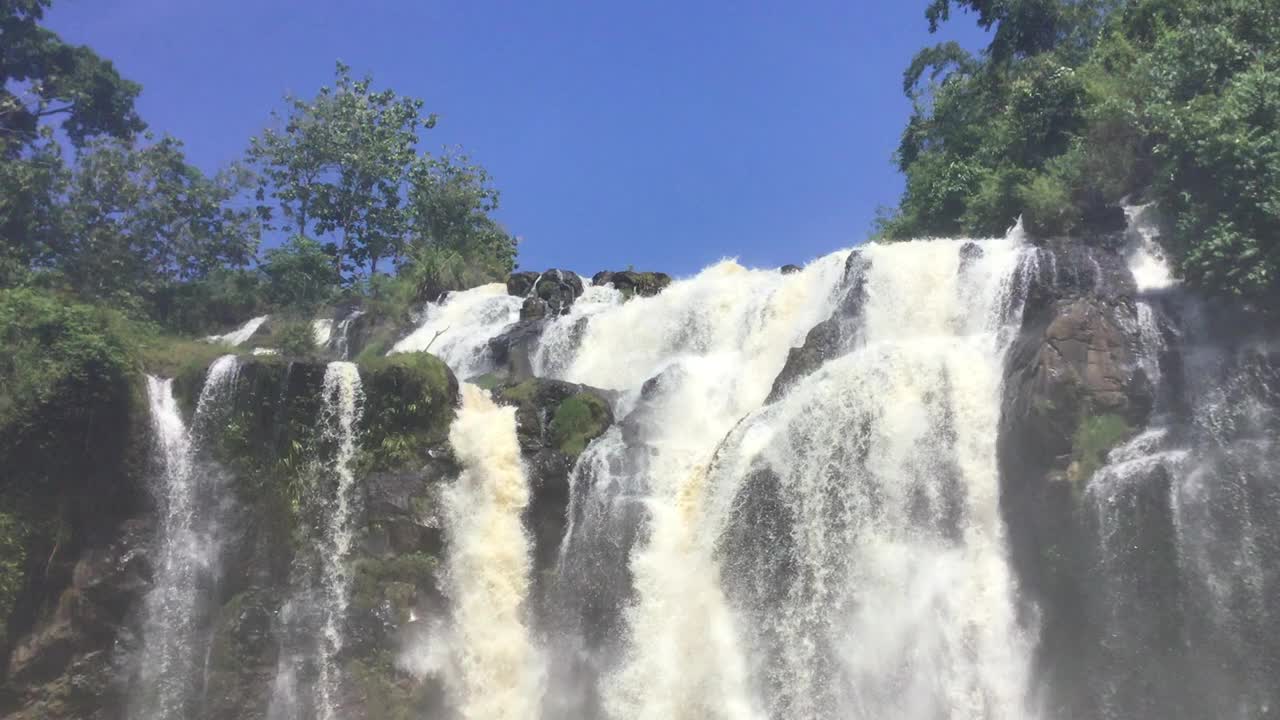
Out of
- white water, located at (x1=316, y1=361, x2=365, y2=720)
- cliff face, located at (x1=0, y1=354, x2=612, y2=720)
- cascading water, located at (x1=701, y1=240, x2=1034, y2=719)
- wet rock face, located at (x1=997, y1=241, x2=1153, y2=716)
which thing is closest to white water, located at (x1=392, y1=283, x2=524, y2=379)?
cliff face, located at (x1=0, y1=354, x2=612, y2=720)

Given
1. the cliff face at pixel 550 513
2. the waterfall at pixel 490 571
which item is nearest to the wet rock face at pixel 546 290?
the cliff face at pixel 550 513

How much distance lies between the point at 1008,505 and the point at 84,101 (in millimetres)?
43381

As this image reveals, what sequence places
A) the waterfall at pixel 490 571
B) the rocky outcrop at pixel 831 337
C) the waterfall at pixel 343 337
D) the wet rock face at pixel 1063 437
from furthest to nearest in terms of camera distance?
the waterfall at pixel 343 337 < the rocky outcrop at pixel 831 337 < the waterfall at pixel 490 571 < the wet rock face at pixel 1063 437

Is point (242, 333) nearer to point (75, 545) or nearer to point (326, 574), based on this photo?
point (75, 545)

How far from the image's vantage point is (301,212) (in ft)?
148

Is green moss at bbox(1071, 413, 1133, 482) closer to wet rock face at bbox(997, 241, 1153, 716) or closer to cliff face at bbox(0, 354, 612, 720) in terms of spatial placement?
wet rock face at bbox(997, 241, 1153, 716)

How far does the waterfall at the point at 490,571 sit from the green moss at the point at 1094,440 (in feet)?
33.3

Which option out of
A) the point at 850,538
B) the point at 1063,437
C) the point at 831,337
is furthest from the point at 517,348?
the point at 1063,437

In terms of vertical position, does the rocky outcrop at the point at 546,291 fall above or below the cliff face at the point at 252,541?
above

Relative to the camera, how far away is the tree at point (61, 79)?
41656 mm

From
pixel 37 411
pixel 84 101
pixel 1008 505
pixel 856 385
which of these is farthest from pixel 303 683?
pixel 84 101

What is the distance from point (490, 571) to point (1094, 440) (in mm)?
11014

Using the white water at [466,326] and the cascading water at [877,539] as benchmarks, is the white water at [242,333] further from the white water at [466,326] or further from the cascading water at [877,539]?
the cascading water at [877,539]

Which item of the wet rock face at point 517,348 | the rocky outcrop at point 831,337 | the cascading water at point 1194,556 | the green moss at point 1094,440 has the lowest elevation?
the cascading water at point 1194,556
